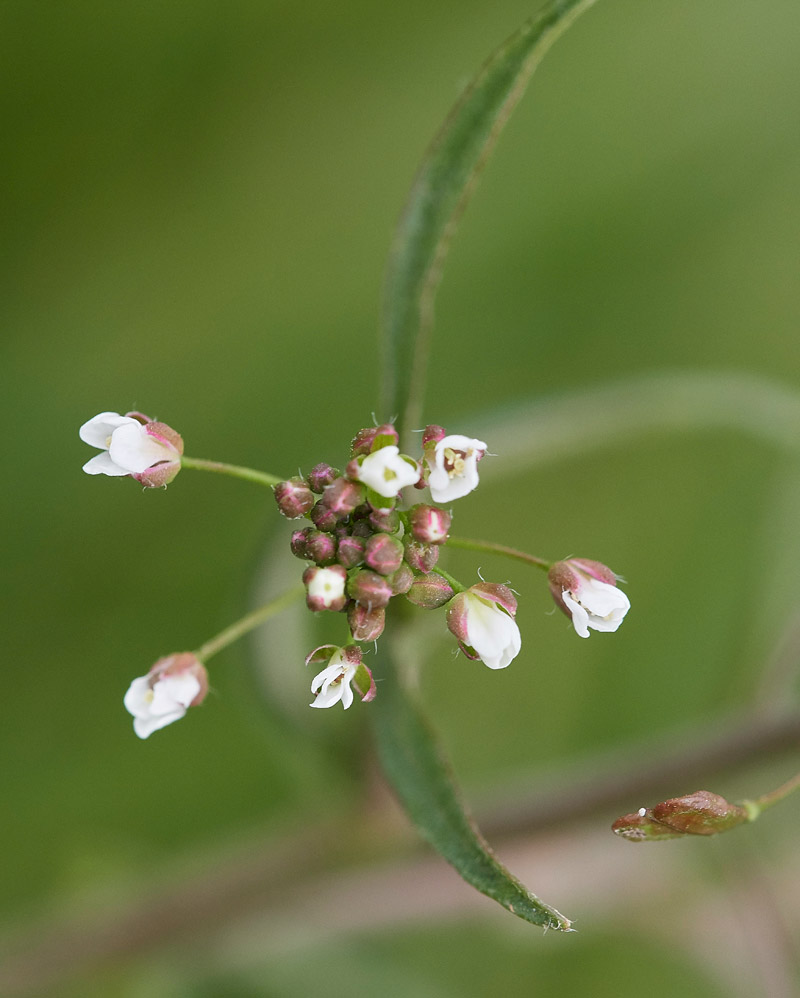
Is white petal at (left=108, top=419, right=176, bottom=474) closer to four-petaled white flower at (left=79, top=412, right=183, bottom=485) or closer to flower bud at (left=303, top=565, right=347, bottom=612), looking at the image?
four-petaled white flower at (left=79, top=412, right=183, bottom=485)

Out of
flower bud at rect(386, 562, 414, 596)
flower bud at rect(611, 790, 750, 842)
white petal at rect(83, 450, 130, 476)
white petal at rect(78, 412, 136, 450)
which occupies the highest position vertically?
white petal at rect(78, 412, 136, 450)

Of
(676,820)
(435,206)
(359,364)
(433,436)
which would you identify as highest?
(359,364)

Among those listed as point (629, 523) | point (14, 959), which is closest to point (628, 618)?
point (629, 523)

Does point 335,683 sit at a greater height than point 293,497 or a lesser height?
lesser

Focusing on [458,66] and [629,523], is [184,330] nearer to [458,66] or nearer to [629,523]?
[458,66]

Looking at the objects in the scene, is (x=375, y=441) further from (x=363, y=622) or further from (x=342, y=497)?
(x=363, y=622)

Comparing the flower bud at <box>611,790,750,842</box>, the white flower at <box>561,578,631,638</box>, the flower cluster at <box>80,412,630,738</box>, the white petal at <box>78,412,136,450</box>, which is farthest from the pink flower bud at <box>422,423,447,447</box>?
the flower bud at <box>611,790,750,842</box>

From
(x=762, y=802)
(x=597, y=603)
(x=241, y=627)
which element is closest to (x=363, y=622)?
(x=241, y=627)
